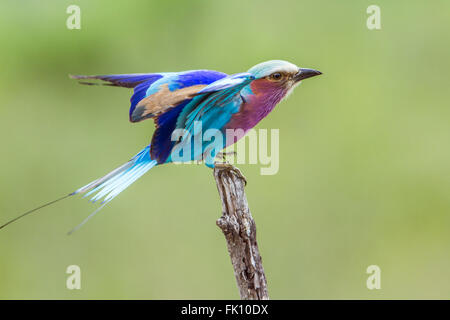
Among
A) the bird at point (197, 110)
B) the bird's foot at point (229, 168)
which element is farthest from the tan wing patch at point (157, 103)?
the bird's foot at point (229, 168)

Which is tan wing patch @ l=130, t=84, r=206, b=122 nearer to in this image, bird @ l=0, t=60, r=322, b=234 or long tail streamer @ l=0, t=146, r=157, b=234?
bird @ l=0, t=60, r=322, b=234

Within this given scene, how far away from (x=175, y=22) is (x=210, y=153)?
1.93 meters

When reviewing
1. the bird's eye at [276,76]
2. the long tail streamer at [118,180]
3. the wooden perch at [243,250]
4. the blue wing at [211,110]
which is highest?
the bird's eye at [276,76]

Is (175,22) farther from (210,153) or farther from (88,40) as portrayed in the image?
(210,153)

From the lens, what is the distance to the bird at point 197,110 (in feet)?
5.47

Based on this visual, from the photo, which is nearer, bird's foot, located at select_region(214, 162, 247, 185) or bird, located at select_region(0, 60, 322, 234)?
bird, located at select_region(0, 60, 322, 234)

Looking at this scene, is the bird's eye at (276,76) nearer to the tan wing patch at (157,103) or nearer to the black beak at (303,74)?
the black beak at (303,74)

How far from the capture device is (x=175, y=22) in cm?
351

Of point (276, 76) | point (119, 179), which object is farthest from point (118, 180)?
point (276, 76)

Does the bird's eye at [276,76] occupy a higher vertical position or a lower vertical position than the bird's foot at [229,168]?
higher

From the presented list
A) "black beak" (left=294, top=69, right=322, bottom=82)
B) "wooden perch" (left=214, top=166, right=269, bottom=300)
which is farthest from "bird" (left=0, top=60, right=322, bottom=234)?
"wooden perch" (left=214, top=166, right=269, bottom=300)

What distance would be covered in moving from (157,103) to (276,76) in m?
0.41

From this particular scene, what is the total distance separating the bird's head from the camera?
172cm

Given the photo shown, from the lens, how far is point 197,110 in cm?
169
